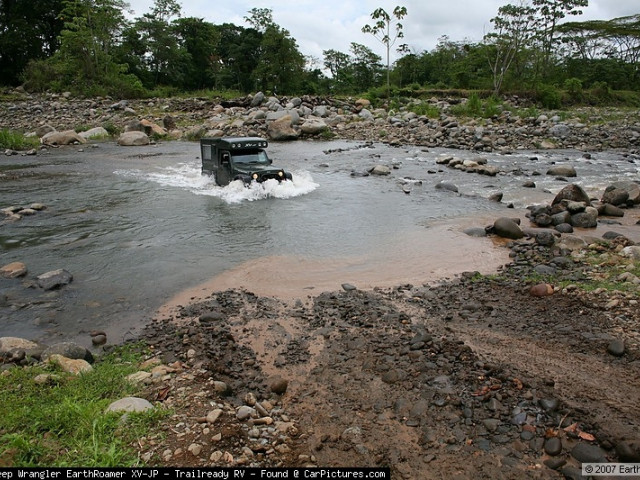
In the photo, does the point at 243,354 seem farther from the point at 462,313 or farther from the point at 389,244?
the point at 389,244

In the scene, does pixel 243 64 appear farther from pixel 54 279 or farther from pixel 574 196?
pixel 54 279

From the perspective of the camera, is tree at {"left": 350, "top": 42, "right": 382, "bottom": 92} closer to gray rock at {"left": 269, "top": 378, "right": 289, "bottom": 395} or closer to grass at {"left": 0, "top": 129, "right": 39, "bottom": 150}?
grass at {"left": 0, "top": 129, "right": 39, "bottom": 150}

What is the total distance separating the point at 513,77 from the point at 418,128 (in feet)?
72.9

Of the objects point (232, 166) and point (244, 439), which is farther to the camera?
point (232, 166)

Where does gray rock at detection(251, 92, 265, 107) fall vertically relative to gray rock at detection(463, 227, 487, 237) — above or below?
above

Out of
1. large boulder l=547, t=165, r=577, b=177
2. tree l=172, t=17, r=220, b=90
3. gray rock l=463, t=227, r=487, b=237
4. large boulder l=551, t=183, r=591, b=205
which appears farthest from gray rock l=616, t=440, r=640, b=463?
tree l=172, t=17, r=220, b=90

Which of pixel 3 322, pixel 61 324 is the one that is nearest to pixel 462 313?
pixel 61 324

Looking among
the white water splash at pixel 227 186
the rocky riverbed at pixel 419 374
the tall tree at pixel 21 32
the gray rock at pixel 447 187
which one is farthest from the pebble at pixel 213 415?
the tall tree at pixel 21 32

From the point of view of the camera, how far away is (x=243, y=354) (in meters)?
5.60
